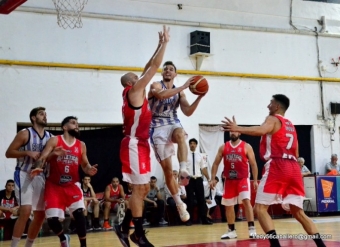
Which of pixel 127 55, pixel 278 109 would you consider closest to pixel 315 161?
pixel 127 55

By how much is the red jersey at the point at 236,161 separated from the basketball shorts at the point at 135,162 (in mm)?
4005

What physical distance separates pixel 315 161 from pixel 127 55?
709 centimetres

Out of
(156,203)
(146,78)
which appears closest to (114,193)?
(156,203)

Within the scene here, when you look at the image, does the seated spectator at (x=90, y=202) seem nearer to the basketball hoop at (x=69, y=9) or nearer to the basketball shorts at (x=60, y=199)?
the basketball hoop at (x=69, y=9)

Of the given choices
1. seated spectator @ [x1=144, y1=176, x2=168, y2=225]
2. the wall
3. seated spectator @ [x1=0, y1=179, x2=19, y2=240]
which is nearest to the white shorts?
seated spectator @ [x1=0, y1=179, x2=19, y2=240]

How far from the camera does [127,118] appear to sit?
6738 millimetres

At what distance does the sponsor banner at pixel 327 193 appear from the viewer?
1594cm

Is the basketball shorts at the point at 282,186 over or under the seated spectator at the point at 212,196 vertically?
over

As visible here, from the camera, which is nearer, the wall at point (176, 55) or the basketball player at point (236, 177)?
the basketball player at point (236, 177)

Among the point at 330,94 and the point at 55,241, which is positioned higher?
the point at 330,94

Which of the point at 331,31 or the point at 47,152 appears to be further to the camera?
the point at 331,31

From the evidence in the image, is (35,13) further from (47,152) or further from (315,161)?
(315,161)

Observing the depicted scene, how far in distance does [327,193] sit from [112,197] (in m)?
6.58

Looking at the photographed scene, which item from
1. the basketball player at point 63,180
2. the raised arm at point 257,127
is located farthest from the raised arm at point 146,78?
the basketball player at point 63,180
